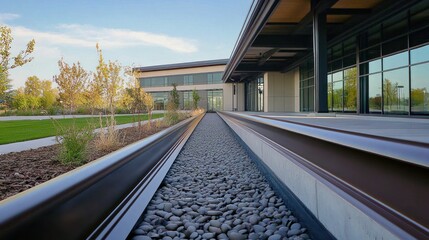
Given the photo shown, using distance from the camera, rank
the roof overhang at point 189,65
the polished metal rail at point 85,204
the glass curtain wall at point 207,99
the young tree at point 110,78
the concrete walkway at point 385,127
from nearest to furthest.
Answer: the polished metal rail at point 85,204, the concrete walkway at point 385,127, the young tree at point 110,78, the roof overhang at point 189,65, the glass curtain wall at point 207,99

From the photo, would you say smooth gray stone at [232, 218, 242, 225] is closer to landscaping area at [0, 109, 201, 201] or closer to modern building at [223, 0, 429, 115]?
landscaping area at [0, 109, 201, 201]

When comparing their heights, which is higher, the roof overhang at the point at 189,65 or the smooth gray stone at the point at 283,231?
the roof overhang at the point at 189,65

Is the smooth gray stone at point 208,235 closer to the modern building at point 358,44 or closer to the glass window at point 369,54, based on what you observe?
the modern building at point 358,44

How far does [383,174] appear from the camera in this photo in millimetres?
1912

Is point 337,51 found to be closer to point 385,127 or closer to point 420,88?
point 420,88

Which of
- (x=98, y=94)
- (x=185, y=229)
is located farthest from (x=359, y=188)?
(x=98, y=94)

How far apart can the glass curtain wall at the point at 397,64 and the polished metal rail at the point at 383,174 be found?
11.9 metres

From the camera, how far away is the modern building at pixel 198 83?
215ft

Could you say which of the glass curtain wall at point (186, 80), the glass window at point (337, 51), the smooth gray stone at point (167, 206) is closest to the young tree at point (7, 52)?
the smooth gray stone at point (167, 206)

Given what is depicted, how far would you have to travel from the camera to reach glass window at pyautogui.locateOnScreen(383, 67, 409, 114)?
13.6 m

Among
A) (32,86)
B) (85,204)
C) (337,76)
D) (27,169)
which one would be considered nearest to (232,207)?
(85,204)

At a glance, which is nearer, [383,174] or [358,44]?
[383,174]

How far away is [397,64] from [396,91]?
3.98ft

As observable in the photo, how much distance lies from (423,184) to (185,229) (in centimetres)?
237
